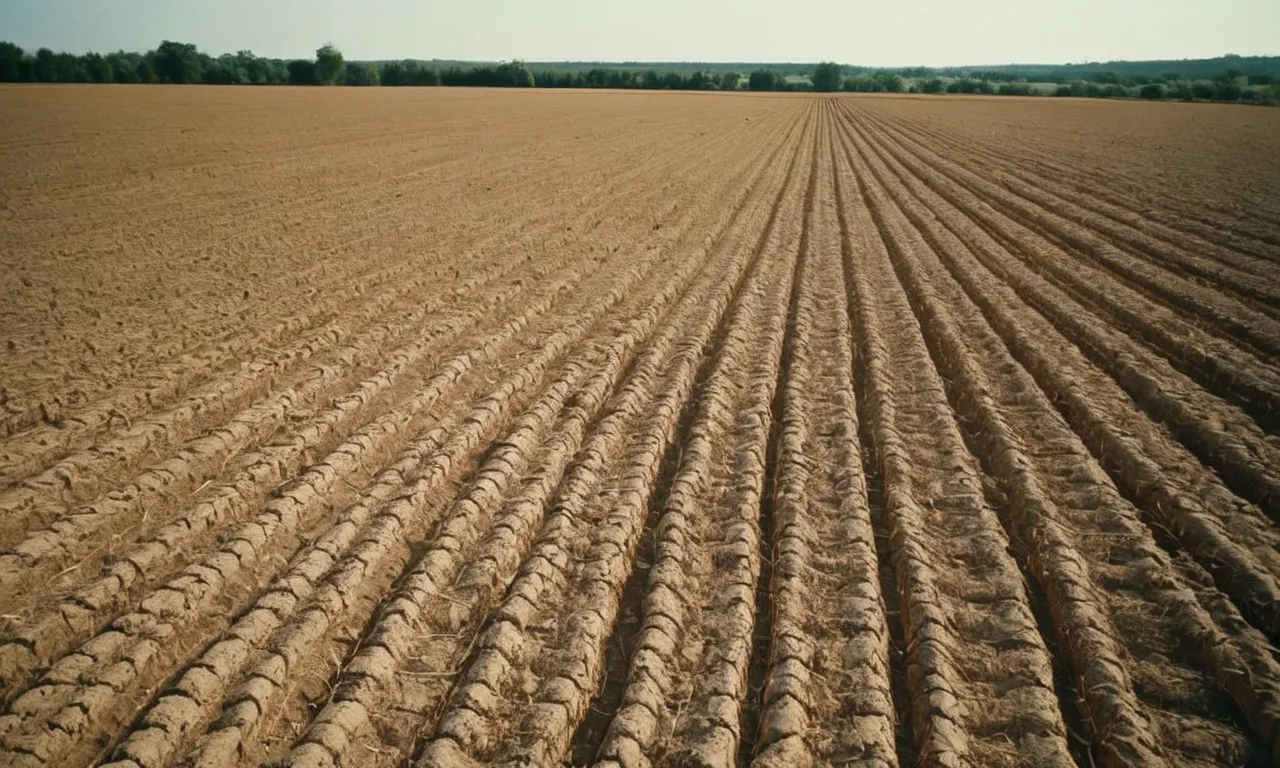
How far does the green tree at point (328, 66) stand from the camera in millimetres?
83812

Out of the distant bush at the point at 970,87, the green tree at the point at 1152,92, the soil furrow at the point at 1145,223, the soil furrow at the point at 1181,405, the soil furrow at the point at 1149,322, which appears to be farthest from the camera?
the distant bush at the point at 970,87

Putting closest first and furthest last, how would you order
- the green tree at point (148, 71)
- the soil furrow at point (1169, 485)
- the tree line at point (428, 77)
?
1. the soil furrow at point (1169, 485)
2. the tree line at point (428, 77)
3. the green tree at point (148, 71)

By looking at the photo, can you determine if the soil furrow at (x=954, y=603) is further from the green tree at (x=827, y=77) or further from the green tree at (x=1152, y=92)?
the green tree at (x=827, y=77)

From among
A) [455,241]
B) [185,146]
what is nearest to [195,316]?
[455,241]

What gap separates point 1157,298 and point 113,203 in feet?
56.5

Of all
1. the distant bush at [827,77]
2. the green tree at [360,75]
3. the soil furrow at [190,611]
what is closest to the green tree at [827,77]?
the distant bush at [827,77]

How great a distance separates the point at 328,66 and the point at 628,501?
96.2 m

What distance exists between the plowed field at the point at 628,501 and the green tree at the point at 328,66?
85263mm

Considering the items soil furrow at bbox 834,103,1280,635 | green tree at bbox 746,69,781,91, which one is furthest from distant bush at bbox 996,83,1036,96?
soil furrow at bbox 834,103,1280,635

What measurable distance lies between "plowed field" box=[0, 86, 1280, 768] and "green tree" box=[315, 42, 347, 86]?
280ft

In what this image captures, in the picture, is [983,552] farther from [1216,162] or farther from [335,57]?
[335,57]

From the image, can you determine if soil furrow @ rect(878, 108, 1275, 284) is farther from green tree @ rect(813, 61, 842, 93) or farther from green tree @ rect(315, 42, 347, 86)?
green tree @ rect(813, 61, 842, 93)

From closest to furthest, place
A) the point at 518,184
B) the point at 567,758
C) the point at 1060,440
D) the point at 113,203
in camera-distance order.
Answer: the point at 567,758 < the point at 1060,440 < the point at 113,203 < the point at 518,184

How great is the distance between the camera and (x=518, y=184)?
56.8 ft
